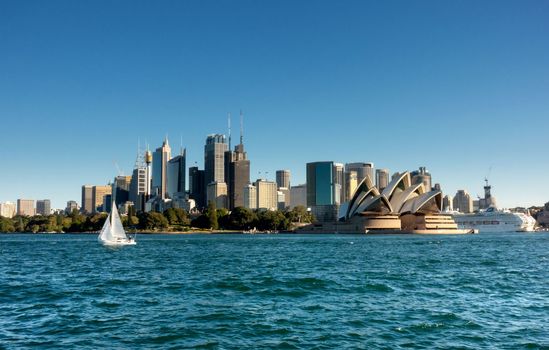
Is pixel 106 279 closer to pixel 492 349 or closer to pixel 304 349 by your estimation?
pixel 304 349

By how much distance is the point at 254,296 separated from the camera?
24.8 metres

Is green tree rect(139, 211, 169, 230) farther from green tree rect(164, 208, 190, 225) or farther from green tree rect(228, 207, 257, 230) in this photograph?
green tree rect(228, 207, 257, 230)

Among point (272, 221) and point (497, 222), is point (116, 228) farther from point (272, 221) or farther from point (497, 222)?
point (497, 222)

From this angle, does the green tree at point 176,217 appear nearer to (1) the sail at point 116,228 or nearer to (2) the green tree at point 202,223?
(2) the green tree at point 202,223

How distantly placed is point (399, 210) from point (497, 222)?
4241 centimetres

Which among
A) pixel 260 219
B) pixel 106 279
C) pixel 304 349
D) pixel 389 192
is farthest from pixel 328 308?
pixel 260 219

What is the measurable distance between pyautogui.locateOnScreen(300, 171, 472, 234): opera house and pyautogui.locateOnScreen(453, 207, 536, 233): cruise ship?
24.5 m

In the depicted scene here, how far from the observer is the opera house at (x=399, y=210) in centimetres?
15300

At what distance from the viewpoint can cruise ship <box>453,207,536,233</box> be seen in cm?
17462

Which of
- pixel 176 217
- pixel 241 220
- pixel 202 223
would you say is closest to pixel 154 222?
pixel 176 217

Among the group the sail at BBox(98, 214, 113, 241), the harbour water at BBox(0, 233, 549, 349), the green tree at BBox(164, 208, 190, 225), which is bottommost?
the harbour water at BBox(0, 233, 549, 349)

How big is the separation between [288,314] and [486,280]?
15.2 metres

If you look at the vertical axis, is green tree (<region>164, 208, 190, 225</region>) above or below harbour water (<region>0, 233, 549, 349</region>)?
above

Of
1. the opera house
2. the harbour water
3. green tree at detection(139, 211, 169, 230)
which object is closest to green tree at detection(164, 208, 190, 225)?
green tree at detection(139, 211, 169, 230)
